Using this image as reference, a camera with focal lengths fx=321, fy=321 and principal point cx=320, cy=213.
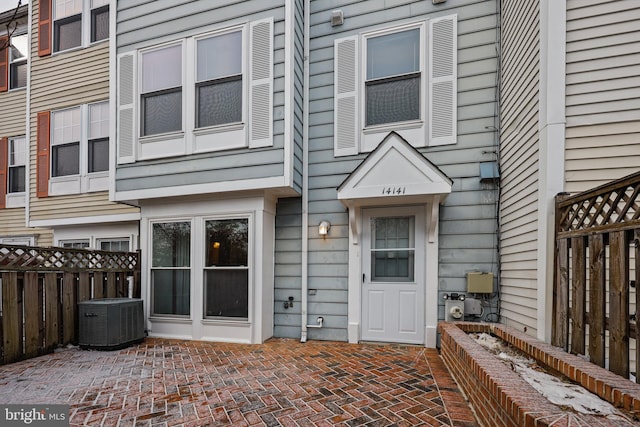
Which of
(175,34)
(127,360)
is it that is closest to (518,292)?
(127,360)

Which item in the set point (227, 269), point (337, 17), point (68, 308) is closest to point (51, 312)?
point (68, 308)

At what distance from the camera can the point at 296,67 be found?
16.0 ft

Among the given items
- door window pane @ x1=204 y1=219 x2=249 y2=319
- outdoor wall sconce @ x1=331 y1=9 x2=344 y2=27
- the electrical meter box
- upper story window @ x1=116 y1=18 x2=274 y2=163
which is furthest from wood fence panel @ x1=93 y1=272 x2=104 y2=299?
the electrical meter box

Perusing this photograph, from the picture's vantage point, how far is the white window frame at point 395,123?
15.3ft

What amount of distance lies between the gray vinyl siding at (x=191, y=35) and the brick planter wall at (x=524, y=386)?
10.4ft

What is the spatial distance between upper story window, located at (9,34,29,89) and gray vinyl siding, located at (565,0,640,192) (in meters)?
10.8

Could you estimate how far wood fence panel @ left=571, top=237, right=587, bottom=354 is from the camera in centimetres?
256

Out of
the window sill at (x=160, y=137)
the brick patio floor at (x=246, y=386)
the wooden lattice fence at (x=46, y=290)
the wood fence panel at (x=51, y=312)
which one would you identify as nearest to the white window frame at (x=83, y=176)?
the window sill at (x=160, y=137)

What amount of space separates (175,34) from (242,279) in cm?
404

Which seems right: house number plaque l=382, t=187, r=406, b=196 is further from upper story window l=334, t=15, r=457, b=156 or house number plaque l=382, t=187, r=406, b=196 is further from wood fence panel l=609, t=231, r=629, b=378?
wood fence panel l=609, t=231, r=629, b=378

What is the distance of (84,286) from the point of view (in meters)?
4.92

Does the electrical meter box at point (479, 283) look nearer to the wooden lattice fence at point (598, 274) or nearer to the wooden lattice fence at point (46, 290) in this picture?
the wooden lattice fence at point (598, 274)

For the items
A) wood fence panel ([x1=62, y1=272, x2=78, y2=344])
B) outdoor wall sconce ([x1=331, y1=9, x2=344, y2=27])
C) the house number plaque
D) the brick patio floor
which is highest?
outdoor wall sconce ([x1=331, y1=9, x2=344, y2=27])

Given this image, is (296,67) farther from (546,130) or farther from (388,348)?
(388,348)
